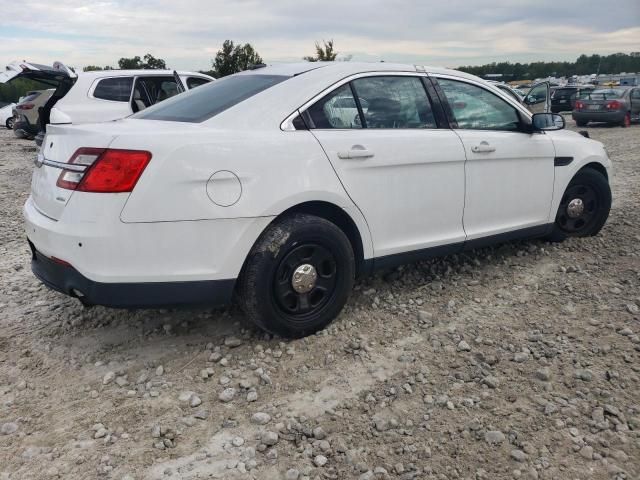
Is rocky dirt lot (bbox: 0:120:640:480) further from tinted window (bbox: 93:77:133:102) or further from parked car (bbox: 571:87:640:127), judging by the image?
parked car (bbox: 571:87:640:127)

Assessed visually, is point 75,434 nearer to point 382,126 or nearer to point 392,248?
point 392,248

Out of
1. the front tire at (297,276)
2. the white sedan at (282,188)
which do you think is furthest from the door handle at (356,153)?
the front tire at (297,276)

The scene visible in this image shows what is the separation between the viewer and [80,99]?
817cm

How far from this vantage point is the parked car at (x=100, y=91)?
25.9 feet

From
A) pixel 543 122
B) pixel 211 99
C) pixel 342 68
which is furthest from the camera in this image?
pixel 543 122

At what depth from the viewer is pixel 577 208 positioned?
508 cm

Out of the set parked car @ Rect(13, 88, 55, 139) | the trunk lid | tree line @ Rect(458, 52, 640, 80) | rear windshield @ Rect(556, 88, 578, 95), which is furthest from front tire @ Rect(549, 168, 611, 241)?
tree line @ Rect(458, 52, 640, 80)

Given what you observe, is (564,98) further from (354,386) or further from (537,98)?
(354,386)

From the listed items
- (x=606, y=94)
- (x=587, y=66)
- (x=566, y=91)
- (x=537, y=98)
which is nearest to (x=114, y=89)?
(x=537, y=98)

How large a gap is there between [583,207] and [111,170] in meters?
4.11

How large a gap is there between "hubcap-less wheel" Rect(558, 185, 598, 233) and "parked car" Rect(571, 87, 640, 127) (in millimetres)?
15093

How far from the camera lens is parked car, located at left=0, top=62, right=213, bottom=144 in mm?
7902

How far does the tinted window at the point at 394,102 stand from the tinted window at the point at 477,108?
0.25 metres

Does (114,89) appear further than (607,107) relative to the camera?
No
